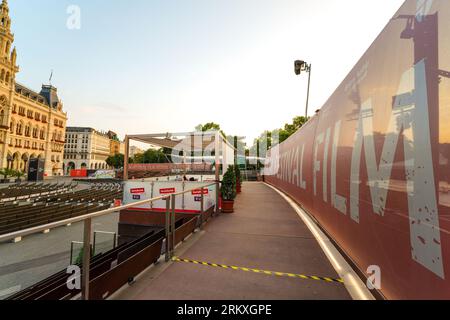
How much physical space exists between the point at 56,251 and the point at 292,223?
5558 millimetres

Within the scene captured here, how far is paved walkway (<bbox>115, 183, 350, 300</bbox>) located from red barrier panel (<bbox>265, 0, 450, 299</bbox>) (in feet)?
2.39

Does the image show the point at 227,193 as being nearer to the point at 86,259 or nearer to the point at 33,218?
the point at 86,259

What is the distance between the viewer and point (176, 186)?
8.16 meters

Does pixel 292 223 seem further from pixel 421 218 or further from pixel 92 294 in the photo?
pixel 92 294

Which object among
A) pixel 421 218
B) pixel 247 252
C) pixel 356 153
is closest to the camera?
pixel 421 218

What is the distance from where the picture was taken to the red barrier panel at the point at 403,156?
5.67 feet

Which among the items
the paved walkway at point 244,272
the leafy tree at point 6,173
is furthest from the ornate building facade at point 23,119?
the paved walkway at point 244,272

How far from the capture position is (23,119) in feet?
185

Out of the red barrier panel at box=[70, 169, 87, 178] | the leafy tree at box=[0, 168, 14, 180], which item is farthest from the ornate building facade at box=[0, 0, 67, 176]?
the red barrier panel at box=[70, 169, 87, 178]

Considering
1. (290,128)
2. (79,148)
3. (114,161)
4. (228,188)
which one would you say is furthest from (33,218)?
(79,148)

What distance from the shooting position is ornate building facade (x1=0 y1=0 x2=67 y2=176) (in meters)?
50.4

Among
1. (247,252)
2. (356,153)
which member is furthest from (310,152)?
(247,252)

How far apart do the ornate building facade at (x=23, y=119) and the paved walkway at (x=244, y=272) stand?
216ft

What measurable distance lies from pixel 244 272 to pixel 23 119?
75703 millimetres
